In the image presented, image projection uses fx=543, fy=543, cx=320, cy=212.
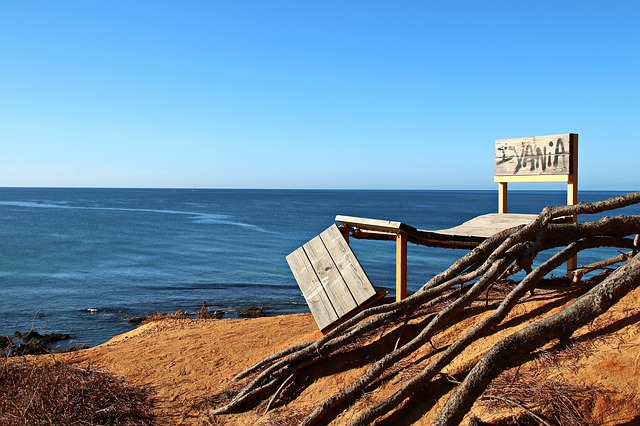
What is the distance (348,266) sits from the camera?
21.7ft

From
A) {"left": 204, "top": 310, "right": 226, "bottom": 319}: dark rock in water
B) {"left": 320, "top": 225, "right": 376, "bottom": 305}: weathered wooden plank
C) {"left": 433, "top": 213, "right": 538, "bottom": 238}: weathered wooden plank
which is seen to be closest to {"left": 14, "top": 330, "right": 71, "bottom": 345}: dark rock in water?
{"left": 204, "top": 310, "right": 226, "bottom": 319}: dark rock in water

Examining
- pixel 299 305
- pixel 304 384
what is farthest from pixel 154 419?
pixel 299 305

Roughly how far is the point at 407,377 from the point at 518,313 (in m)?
1.33

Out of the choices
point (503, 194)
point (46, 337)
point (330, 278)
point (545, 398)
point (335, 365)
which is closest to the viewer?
point (545, 398)

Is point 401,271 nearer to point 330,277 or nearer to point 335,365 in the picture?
point 330,277

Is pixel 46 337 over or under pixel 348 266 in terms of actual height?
under

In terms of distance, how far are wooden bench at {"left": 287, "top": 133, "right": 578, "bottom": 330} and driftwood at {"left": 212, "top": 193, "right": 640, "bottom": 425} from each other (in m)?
0.51

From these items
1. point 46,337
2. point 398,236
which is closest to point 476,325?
point 398,236

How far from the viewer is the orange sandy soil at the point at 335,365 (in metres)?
4.08

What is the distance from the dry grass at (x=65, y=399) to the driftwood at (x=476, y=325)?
0.97 m

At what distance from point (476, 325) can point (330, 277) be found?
248 cm

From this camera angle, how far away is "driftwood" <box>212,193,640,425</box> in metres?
3.54

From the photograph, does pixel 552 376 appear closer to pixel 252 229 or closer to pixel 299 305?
pixel 299 305

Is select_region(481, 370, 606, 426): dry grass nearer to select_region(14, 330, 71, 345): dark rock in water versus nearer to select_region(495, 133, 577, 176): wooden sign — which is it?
select_region(495, 133, 577, 176): wooden sign
